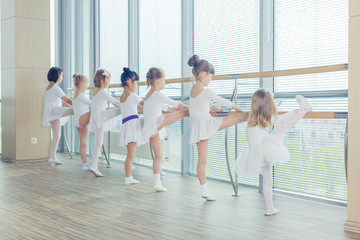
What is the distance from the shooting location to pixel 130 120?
466cm

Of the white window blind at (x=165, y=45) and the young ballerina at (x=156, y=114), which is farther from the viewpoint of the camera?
the white window blind at (x=165, y=45)

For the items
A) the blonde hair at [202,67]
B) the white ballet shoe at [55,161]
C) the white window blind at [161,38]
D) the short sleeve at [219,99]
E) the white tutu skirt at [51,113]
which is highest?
the white window blind at [161,38]

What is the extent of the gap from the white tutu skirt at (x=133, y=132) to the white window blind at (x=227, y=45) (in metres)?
0.86

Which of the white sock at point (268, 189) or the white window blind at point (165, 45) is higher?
the white window blind at point (165, 45)

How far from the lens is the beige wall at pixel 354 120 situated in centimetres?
289

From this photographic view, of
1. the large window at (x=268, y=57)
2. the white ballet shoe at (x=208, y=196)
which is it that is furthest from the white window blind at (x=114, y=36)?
the white ballet shoe at (x=208, y=196)

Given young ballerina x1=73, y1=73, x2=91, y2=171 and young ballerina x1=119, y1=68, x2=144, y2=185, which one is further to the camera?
young ballerina x1=73, y1=73, x2=91, y2=171

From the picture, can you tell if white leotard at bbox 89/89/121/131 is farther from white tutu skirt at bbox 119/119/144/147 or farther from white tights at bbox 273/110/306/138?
white tights at bbox 273/110/306/138

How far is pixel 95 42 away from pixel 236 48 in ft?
9.97

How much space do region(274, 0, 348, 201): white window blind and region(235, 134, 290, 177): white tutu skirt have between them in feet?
2.00

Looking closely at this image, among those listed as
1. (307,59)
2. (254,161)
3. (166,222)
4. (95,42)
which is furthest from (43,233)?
(95,42)

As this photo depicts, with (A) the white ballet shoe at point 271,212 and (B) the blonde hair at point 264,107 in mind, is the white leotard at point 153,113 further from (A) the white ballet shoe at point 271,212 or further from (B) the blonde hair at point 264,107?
(A) the white ballet shoe at point 271,212

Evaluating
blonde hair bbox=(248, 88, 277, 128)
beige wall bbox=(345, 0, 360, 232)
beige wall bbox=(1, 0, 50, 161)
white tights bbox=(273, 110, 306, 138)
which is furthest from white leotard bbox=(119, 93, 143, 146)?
beige wall bbox=(1, 0, 50, 161)

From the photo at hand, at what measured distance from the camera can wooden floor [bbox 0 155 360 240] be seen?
→ 2902 millimetres
